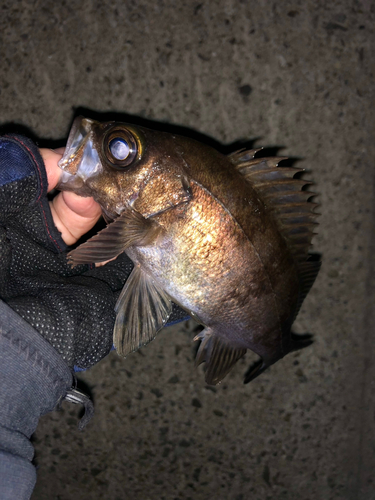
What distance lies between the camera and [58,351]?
1230 millimetres

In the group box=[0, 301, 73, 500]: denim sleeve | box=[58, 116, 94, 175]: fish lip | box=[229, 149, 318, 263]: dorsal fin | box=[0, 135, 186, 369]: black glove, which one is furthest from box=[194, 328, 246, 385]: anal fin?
box=[58, 116, 94, 175]: fish lip

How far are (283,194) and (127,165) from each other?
543 mm

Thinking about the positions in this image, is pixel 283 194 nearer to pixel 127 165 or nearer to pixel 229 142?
pixel 127 165

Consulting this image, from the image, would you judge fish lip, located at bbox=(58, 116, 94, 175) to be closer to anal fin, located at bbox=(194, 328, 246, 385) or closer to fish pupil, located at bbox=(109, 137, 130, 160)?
fish pupil, located at bbox=(109, 137, 130, 160)

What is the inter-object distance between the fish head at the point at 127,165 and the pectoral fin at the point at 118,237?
48 mm

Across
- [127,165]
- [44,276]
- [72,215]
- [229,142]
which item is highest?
[229,142]

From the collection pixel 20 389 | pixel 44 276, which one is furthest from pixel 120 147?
pixel 20 389

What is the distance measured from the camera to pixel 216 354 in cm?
153

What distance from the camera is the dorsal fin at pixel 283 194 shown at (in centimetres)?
130

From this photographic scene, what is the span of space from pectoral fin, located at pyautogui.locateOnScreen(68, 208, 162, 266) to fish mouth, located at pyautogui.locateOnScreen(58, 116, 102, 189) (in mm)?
197

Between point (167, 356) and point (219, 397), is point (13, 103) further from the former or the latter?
point (219, 397)

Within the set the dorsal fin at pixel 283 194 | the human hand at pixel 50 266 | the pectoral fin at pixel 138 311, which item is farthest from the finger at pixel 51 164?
the dorsal fin at pixel 283 194

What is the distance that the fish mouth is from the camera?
126cm

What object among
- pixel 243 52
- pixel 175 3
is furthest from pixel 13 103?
pixel 243 52
